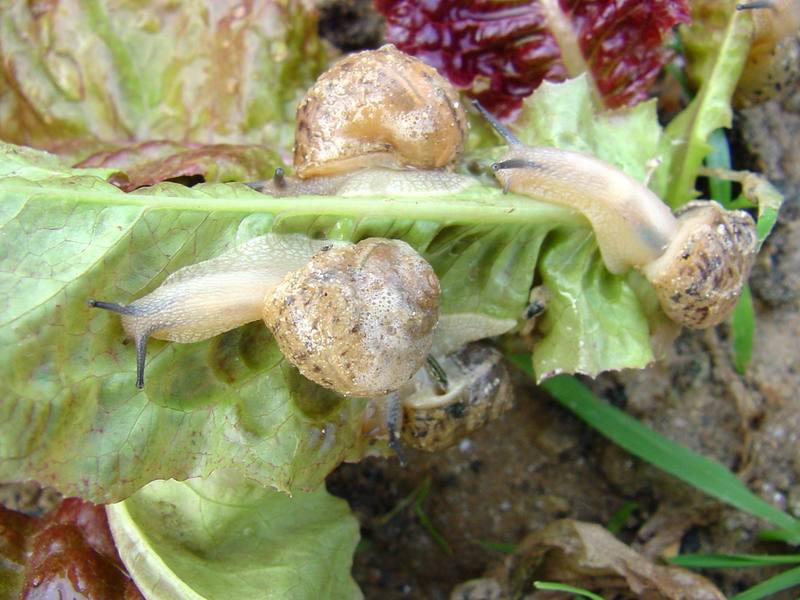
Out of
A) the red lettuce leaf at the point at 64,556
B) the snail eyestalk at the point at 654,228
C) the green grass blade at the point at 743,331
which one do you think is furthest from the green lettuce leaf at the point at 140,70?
the green grass blade at the point at 743,331

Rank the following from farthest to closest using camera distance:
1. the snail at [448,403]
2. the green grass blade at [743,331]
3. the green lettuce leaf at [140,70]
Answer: the green grass blade at [743,331], the green lettuce leaf at [140,70], the snail at [448,403]

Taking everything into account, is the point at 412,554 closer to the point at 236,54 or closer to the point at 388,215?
the point at 388,215

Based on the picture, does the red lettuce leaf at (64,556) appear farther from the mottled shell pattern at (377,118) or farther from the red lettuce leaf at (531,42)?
the red lettuce leaf at (531,42)

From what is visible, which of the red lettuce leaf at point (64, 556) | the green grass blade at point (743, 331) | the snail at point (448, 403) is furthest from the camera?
the green grass blade at point (743, 331)

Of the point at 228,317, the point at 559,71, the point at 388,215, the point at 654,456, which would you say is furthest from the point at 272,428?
the point at 559,71

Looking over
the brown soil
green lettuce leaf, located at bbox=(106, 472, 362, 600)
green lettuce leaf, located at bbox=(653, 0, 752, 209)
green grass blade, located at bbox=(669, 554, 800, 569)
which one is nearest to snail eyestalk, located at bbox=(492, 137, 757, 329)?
green lettuce leaf, located at bbox=(653, 0, 752, 209)

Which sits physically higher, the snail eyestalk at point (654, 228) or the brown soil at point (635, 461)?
the snail eyestalk at point (654, 228)

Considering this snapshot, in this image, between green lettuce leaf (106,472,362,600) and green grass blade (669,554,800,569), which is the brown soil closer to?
green grass blade (669,554,800,569)
